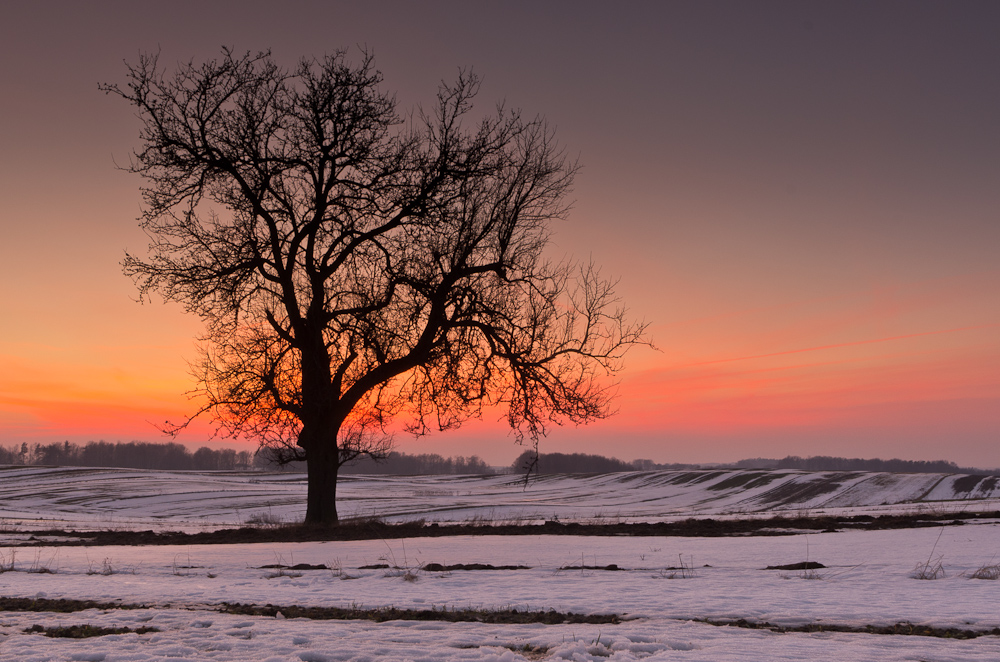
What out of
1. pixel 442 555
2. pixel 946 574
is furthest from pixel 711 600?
pixel 442 555

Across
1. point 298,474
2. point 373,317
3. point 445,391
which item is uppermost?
point 373,317

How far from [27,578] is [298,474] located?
210ft

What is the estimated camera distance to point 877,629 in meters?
Result: 5.31

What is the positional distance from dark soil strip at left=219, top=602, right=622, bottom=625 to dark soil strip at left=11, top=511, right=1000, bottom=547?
23.6 feet

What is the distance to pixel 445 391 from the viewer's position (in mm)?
16953

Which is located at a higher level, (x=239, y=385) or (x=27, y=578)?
(x=239, y=385)

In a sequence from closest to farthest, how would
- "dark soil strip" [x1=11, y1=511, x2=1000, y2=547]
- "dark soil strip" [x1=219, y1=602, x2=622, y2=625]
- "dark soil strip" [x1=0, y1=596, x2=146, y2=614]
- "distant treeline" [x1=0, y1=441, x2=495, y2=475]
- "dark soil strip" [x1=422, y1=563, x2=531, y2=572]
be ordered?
1. "dark soil strip" [x1=219, y1=602, x2=622, y2=625]
2. "dark soil strip" [x1=0, y1=596, x2=146, y2=614]
3. "dark soil strip" [x1=422, y1=563, x2=531, y2=572]
4. "dark soil strip" [x1=11, y1=511, x2=1000, y2=547]
5. "distant treeline" [x1=0, y1=441, x2=495, y2=475]

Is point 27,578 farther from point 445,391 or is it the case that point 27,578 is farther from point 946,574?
point 946,574

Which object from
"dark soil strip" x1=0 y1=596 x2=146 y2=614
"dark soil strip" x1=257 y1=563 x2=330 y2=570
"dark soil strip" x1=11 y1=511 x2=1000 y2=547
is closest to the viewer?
"dark soil strip" x1=0 y1=596 x2=146 y2=614

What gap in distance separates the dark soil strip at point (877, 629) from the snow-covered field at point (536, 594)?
129mm

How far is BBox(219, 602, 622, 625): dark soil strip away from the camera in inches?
230

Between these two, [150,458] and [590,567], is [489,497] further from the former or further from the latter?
[150,458]

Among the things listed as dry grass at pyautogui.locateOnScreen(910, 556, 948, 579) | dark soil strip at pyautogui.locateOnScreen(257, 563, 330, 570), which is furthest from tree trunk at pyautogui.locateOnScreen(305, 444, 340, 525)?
dry grass at pyautogui.locateOnScreen(910, 556, 948, 579)

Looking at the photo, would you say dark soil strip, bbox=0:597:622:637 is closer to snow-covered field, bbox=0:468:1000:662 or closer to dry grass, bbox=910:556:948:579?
snow-covered field, bbox=0:468:1000:662
